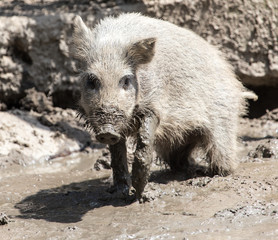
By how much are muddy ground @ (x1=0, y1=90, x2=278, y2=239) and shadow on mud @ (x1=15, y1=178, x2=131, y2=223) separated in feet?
0.03

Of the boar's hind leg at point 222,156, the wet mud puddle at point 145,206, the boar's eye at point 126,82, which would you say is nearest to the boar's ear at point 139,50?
the boar's eye at point 126,82

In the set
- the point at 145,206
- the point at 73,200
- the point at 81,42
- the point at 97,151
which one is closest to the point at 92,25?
the point at 97,151

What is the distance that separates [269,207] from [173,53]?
7.16ft

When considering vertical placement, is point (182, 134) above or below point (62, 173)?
above

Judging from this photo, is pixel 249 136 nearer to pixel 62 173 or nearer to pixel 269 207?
pixel 62 173

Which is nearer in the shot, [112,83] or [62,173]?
[112,83]

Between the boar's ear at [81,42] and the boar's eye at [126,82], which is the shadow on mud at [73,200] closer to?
the boar's eye at [126,82]

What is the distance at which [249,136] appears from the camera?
9414mm

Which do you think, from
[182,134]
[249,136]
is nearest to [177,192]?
[182,134]

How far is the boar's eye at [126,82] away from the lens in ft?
19.5

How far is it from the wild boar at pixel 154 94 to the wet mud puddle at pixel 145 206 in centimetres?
36

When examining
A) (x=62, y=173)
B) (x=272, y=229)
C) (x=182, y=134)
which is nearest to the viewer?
(x=272, y=229)

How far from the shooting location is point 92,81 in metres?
5.92

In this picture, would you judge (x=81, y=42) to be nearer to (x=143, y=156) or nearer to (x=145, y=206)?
(x=143, y=156)
